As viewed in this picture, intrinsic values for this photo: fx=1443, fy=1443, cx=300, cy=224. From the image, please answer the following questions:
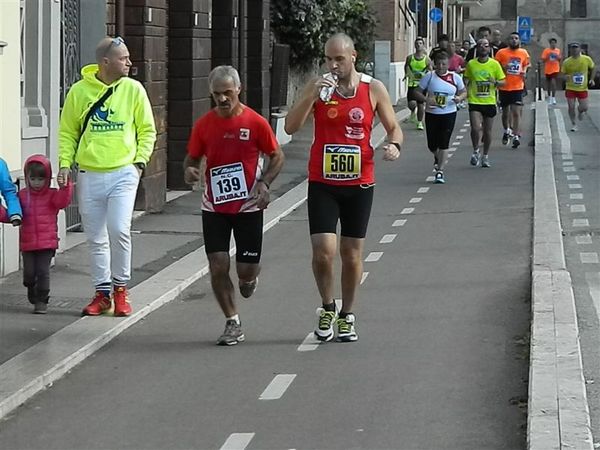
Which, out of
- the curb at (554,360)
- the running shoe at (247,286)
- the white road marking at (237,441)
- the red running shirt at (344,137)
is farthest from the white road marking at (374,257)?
the white road marking at (237,441)

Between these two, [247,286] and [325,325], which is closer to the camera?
[325,325]

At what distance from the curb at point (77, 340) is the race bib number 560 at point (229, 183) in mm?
1181

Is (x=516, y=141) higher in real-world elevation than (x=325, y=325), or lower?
higher

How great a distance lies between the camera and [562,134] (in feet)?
94.9

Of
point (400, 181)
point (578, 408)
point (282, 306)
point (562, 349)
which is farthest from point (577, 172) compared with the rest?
point (578, 408)

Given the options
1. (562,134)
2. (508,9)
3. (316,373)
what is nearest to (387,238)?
(316,373)

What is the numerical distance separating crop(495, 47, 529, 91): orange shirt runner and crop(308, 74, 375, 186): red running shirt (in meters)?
15.4

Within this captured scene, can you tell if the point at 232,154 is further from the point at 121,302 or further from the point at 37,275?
the point at 37,275

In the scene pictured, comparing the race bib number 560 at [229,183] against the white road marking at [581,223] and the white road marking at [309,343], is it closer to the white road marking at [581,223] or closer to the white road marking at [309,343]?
the white road marking at [309,343]

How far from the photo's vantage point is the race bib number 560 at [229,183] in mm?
8914

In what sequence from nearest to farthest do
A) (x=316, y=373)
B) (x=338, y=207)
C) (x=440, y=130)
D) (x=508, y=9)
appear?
(x=316, y=373), (x=338, y=207), (x=440, y=130), (x=508, y=9)

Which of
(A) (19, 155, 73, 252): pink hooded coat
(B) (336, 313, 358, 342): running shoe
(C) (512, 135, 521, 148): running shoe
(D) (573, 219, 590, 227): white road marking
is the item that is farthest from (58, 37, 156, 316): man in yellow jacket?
(C) (512, 135, 521, 148): running shoe

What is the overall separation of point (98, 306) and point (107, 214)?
64cm

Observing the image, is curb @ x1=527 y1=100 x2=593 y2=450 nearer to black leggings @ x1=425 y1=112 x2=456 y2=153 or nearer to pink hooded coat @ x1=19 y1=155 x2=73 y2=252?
pink hooded coat @ x1=19 y1=155 x2=73 y2=252
